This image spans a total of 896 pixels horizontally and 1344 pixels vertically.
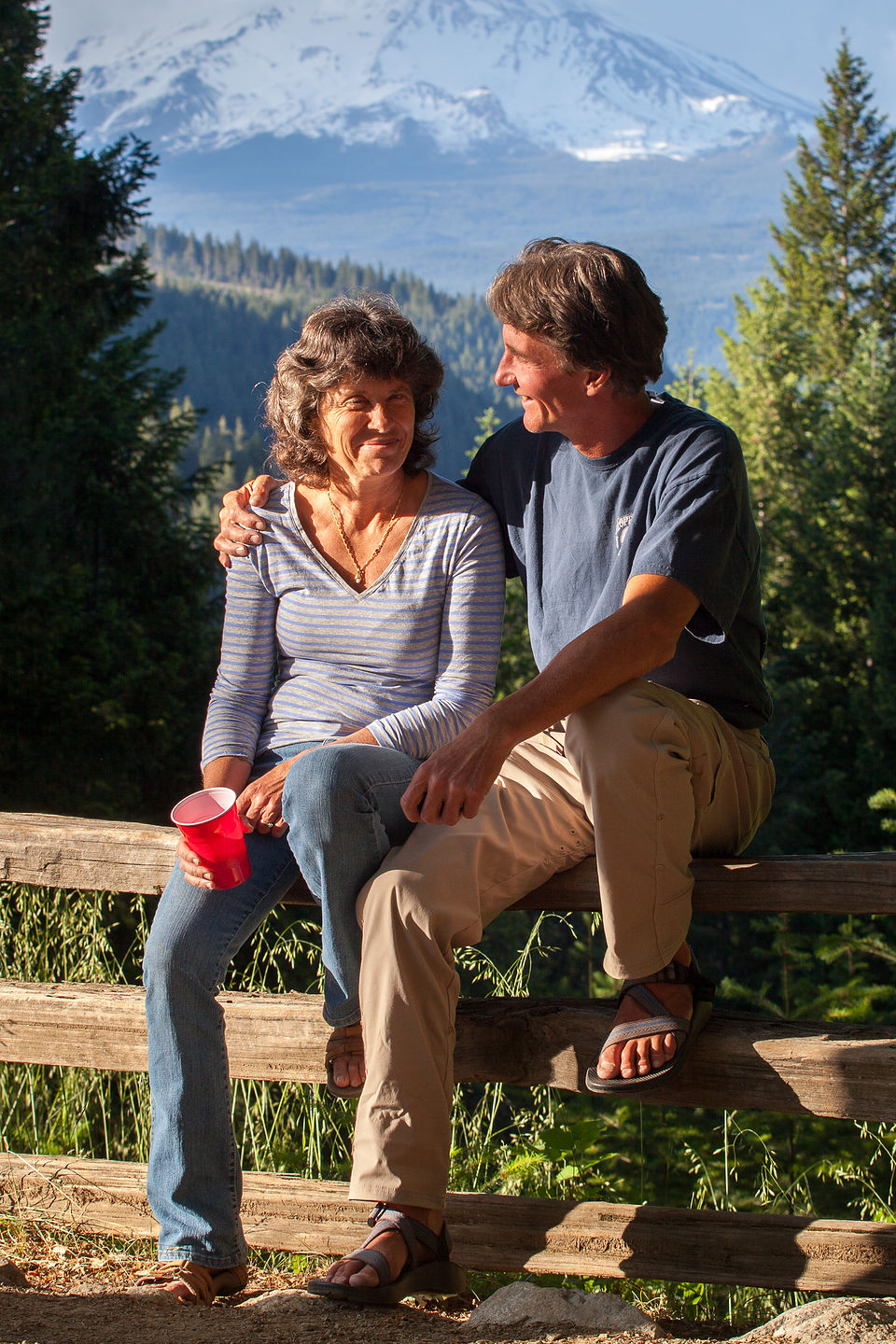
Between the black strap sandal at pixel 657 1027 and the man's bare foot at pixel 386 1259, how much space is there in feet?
1.28

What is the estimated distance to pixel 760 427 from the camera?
30.8m

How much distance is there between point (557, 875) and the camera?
231 centimetres

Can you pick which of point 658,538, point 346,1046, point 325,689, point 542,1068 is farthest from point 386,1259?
point 658,538

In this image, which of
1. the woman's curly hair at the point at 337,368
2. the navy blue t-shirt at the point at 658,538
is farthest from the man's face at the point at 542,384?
the woman's curly hair at the point at 337,368

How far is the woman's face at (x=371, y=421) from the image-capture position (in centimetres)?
259

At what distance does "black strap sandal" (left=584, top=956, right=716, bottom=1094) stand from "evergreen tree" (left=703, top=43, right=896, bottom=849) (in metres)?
21.8

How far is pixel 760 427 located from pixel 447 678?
98.3 ft

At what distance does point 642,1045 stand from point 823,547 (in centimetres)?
2535

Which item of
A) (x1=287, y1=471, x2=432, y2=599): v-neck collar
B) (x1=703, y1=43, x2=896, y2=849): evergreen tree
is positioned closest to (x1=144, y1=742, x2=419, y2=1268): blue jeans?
(x1=287, y1=471, x2=432, y2=599): v-neck collar

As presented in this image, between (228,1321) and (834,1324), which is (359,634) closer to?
(228,1321)

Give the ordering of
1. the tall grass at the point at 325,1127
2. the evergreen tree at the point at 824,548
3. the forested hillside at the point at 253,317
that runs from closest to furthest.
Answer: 1. the tall grass at the point at 325,1127
2. the evergreen tree at the point at 824,548
3. the forested hillside at the point at 253,317

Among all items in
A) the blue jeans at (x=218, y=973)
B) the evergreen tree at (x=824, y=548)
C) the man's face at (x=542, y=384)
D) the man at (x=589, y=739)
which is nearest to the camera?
the man at (x=589, y=739)

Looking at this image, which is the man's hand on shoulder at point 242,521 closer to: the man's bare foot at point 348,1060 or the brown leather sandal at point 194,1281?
the man's bare foot at point 348,1060

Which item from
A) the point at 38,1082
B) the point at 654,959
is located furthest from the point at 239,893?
the point at 38,1082
